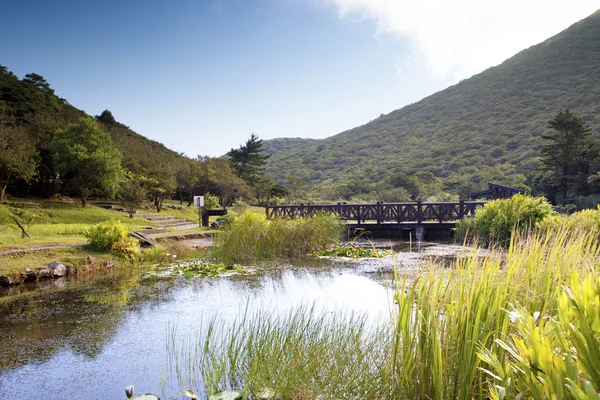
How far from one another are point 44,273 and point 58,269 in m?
0.27

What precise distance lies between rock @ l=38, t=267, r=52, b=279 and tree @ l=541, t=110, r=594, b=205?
2556 cm

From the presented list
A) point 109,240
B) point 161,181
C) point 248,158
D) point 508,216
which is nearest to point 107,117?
point 248,158

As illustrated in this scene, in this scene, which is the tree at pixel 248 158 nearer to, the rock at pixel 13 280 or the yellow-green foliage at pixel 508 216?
the yellow-green foliage at pixel 508 216

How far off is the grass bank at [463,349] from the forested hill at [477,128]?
3560 cm

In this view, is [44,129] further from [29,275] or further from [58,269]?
[29,275]

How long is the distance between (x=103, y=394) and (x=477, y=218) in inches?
473

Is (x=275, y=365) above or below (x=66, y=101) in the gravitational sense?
below

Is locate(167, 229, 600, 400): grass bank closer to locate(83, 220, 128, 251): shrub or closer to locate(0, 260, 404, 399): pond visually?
locate(0, 260, 404, 399): pond

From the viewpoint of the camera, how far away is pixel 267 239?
1114cm

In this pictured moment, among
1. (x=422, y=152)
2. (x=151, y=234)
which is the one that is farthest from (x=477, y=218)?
(x=422, y=152)

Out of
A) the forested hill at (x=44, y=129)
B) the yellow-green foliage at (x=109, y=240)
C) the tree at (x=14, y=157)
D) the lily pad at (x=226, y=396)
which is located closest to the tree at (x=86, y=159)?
the forested hill at (x=44, y=129)

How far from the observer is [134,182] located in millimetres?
21688

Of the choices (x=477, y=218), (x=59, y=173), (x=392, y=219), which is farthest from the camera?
(x=59, y=173)

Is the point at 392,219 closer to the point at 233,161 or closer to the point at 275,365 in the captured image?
the point at 275,365
